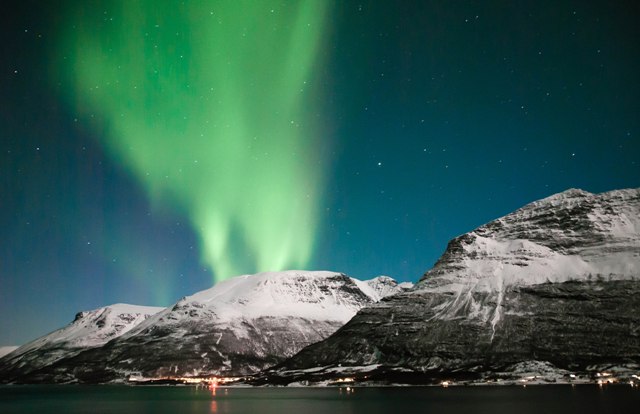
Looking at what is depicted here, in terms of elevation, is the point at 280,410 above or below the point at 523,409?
above

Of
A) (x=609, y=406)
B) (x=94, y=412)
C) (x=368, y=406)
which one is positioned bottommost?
(x=609, y=406)

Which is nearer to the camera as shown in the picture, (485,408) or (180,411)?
(485,408)

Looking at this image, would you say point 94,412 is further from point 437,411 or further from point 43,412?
point 437,411

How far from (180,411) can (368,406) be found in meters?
59.3

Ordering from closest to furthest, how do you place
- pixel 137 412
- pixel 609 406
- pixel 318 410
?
1. pixel 609 406
2. pixel 318 410
3. pixel 137 412

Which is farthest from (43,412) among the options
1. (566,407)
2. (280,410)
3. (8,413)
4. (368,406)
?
(566,407)

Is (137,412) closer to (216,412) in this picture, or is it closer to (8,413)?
(216,412)

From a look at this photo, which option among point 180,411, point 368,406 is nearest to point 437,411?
point 368,406

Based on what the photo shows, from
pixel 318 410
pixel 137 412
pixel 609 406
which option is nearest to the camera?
pixel 609 406

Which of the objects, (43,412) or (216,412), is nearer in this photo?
(216,412)

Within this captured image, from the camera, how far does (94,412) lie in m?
170

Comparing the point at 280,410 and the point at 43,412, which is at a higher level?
A: the point at 43,412

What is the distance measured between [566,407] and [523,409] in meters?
11.5

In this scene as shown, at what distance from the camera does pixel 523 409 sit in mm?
131750
